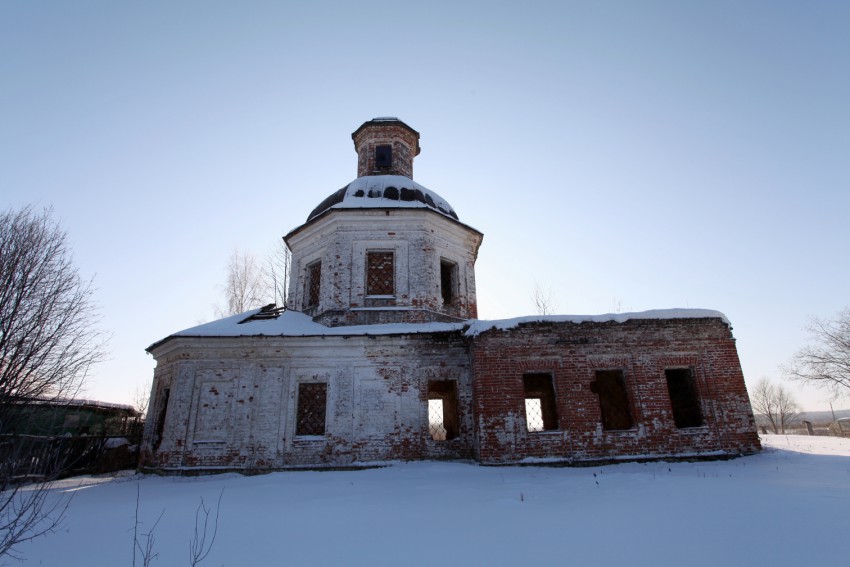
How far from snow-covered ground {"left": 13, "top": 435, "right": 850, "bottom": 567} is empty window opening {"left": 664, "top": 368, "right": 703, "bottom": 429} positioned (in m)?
2.28

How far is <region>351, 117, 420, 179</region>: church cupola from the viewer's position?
16.7 metres

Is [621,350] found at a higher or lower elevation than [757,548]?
higher

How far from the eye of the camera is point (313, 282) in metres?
14.4

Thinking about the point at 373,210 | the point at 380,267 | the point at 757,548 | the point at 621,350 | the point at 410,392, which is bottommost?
the point at 757,548

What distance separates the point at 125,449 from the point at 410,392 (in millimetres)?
10908

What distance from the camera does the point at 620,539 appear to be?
175 inches

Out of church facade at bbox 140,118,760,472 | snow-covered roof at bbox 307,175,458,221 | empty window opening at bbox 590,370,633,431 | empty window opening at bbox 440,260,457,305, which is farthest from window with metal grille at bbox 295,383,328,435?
empty window opening at bbox 590,370,633,431

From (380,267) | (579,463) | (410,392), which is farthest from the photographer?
(380,267)

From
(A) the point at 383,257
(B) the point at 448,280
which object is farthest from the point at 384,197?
(B) the point at 448,280

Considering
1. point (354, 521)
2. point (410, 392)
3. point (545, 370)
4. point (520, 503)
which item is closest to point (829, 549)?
point (520, 503)

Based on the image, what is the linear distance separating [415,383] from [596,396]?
4.35 m

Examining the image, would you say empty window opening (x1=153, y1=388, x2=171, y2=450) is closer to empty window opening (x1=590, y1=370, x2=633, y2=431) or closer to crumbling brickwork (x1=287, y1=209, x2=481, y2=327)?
crumbling brickwork (x1=287, y1=209, x2=481, y2=327)

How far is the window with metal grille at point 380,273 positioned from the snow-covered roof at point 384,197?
1538 millimetres

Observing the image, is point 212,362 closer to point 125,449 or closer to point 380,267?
point 380,267
